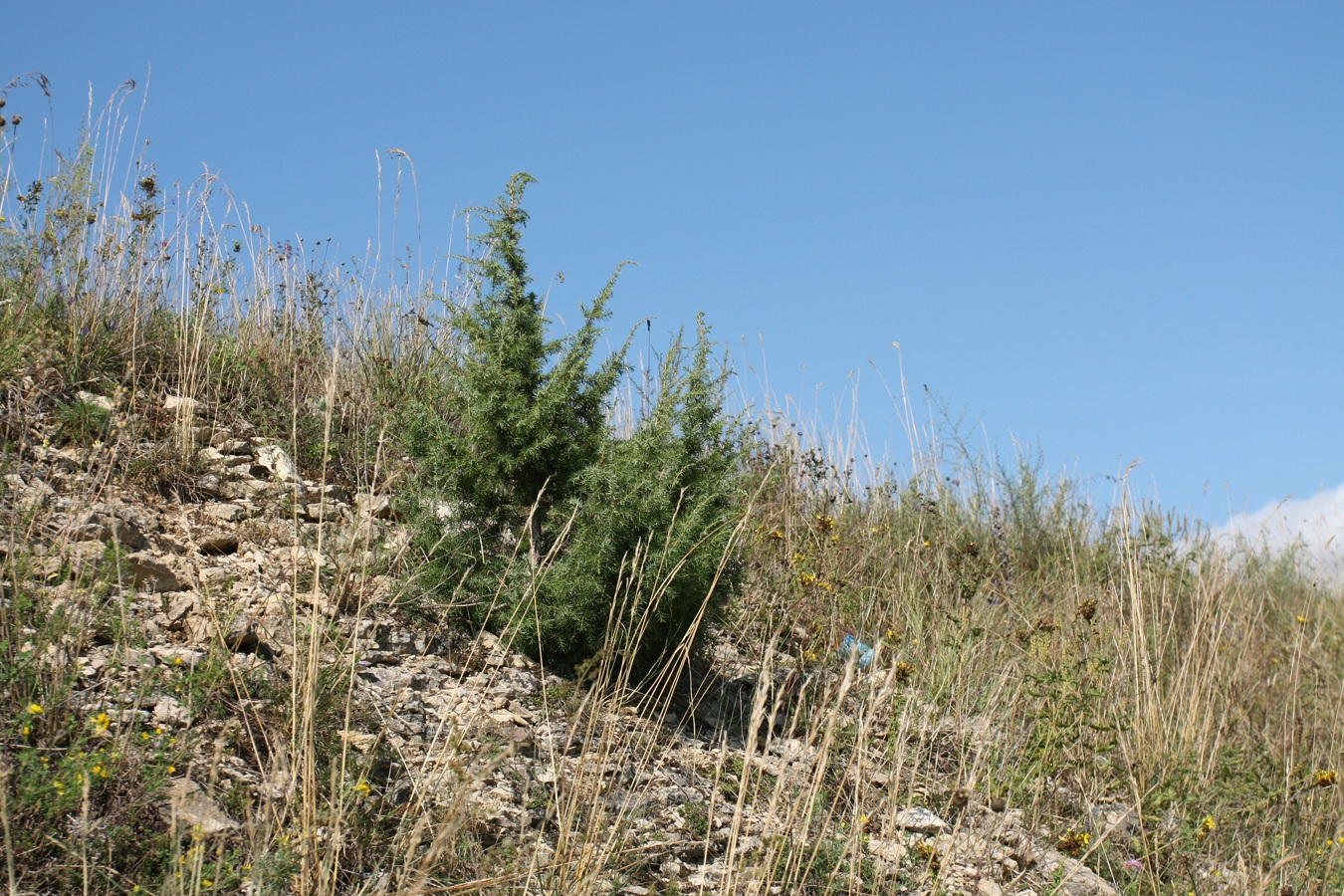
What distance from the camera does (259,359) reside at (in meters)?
5.85

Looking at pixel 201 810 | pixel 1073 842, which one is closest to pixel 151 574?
pixel 201 810

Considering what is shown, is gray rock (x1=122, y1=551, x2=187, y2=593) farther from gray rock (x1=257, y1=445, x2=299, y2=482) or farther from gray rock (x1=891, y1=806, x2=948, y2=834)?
gray rock (x1=891, y1=806, x2=948, y2=834)

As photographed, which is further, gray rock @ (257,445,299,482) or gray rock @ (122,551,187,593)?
gray rock @ (257,445,299,482)

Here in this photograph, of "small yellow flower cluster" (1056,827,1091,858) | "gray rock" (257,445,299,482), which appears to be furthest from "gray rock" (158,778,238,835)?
"small yellow flower cluster" (1056,827,1091,858)

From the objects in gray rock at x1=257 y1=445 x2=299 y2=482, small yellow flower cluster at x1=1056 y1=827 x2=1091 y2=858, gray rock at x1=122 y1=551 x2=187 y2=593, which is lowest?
small yellow flower cluster at x1=1056 y1=827 x2=1091 y2=858

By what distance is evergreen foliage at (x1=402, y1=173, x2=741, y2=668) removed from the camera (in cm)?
394

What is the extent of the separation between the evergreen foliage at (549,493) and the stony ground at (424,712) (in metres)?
0.22

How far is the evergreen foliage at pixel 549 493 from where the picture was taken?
3.94 metres

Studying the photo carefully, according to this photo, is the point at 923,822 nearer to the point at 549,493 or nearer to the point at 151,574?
the point at 549,493

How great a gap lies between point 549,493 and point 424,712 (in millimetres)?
1061

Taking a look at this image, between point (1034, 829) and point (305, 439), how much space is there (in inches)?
154

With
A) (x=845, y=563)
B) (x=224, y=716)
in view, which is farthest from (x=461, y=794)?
(x=845, y=563)

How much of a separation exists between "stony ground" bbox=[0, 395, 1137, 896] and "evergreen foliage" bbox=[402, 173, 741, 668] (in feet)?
0.71

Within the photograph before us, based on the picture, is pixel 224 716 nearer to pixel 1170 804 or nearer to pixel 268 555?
pixel 268 555
